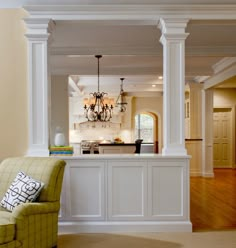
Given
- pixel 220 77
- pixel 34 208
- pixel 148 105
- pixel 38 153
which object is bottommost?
pixel 34 208

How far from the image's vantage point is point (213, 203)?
578cm

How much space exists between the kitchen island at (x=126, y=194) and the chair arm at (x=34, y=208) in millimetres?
692

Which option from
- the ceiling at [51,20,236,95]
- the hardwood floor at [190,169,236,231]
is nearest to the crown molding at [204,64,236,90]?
the ceiling at [51,20,236,95]

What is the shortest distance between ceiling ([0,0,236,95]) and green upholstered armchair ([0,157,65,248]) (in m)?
1.90

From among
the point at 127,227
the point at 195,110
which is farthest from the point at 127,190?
the point at 195,110

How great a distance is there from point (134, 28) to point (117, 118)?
327 inches

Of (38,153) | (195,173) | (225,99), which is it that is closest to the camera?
(38,153)

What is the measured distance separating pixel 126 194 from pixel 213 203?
234 centimetres

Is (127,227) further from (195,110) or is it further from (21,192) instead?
(195,110)

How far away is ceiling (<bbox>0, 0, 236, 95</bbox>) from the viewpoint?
425 centimetres

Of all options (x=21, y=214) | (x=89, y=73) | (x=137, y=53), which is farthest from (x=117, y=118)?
(x=21, y=214)

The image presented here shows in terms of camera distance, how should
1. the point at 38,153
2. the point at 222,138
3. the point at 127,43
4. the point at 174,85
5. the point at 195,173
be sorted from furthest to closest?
the point at 222,138 → the point at 195,173 → the point at 127,43 → the point at 174,85 → the point at 38,153

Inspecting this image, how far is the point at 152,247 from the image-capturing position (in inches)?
142

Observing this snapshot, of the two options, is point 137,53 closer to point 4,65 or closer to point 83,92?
point 4,65
